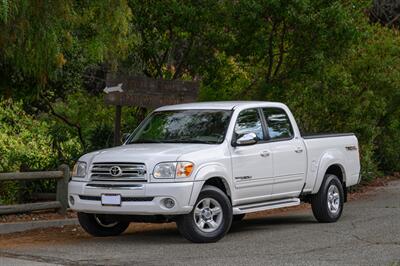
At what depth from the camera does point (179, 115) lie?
12625 mm

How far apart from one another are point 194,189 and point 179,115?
199 cm

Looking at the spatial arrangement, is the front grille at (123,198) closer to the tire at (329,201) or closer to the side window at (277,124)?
the side window at (277,124)

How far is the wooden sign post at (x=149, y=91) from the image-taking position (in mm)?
15430

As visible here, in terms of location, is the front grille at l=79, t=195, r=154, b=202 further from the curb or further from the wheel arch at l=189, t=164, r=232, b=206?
the curb

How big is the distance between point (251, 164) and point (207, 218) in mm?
1236

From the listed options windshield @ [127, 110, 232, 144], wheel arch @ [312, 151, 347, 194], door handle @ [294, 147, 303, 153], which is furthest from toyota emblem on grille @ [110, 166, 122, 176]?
wheel arch @ [312, 151, 347, 194]

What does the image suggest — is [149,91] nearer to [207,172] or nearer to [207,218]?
[207,172]

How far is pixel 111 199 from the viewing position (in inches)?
435

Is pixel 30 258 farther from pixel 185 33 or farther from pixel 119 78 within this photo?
pixel 185 33

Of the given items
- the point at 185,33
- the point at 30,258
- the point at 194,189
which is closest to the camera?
the point at 30,258

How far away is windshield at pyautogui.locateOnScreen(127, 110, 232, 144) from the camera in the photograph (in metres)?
12.0

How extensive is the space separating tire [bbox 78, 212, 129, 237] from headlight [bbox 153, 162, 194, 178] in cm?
152

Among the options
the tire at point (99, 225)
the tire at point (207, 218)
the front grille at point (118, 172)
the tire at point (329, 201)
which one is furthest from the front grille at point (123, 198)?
the tire at point (329, 201)

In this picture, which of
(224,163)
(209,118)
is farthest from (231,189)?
(209,118)
